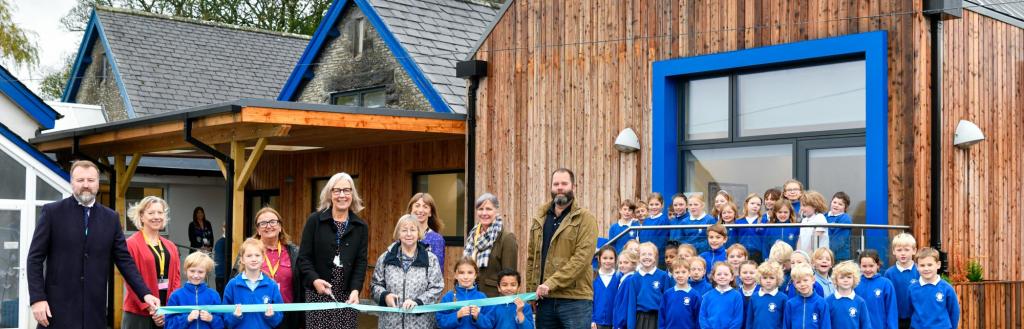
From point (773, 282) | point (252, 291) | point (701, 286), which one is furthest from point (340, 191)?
point (773, 282)

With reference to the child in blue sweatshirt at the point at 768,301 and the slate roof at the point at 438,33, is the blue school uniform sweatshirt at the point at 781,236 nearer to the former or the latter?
the child in blue sweatshirt at the point at 768,301

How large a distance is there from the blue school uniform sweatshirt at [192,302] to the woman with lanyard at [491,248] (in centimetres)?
187

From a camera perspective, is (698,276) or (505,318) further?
(698,276)

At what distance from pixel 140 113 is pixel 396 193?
7095 mm

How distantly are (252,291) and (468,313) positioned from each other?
1453mm

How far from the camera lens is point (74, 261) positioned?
7.71 meters

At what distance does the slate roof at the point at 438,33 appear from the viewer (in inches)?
726

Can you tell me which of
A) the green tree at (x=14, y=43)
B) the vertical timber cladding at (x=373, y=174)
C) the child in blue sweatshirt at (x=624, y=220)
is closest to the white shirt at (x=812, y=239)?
the child in blue sweatshirt at (x=624, y=220)

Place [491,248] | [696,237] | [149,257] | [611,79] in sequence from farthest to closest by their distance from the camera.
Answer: [611,79]
[696,237]
[491,248]
[149,257]

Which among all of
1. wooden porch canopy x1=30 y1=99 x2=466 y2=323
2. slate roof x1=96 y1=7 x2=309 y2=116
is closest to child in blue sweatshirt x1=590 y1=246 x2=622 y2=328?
wooden porch canopy x1=30 y1=99 x2=466 y2=323

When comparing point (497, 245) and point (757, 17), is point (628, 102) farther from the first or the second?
point (497, 245)

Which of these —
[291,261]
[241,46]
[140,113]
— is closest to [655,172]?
[291,261]

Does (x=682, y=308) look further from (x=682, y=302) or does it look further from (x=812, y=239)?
(x=812, y=239)

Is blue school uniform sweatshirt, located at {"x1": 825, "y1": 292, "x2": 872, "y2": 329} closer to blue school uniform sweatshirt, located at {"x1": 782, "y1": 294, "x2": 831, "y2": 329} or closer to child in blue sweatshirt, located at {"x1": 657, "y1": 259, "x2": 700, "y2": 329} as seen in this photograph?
blue school uniform sweatshirt, located at {"x1": 782, "y1": 294, "x2": 831, "y2": 329}
